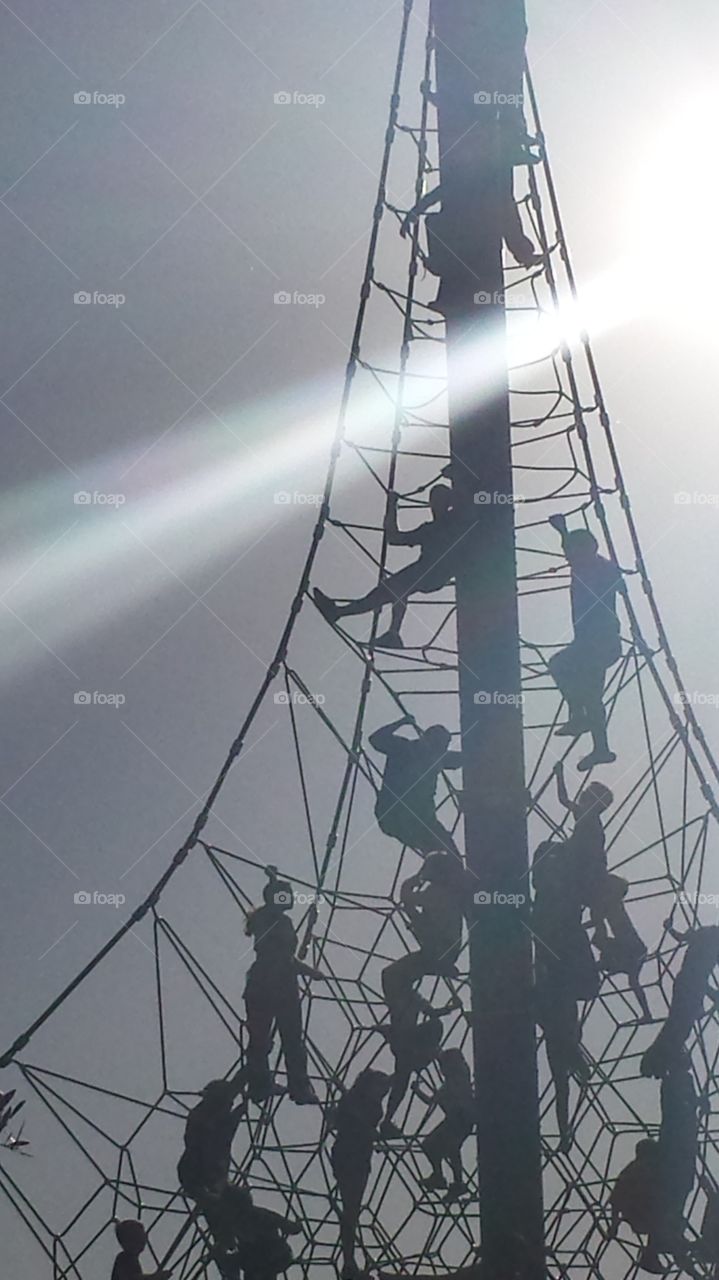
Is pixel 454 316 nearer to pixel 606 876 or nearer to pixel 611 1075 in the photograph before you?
pixel 606 876

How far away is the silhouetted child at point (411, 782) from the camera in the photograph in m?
13.1

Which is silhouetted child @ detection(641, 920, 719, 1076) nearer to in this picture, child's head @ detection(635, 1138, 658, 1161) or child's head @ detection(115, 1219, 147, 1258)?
child's head @ detection(635, 1138, 658, 1161)

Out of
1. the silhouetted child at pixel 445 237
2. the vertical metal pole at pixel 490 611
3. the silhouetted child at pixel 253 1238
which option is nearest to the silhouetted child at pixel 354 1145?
the silhouetted child at pixel 253 1238

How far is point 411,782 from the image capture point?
13.1 m

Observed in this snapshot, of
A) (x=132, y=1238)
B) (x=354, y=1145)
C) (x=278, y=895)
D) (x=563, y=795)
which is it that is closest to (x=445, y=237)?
(x=563, y=795)

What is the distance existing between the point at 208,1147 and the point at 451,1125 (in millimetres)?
1832

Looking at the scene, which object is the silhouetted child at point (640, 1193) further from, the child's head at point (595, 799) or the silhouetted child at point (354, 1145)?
the child's head at point (595, 799)

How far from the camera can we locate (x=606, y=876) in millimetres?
12930

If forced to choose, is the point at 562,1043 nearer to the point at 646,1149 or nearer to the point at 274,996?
the point at 646,1149

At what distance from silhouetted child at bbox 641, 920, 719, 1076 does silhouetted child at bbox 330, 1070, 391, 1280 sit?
1.86 meters

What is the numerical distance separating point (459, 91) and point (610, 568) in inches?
172

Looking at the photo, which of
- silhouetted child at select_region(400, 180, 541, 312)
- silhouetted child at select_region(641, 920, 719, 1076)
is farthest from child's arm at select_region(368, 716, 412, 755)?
silhouetted child at select_region(400, 180, 541, 312)

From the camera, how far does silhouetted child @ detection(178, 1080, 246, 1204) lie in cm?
1218

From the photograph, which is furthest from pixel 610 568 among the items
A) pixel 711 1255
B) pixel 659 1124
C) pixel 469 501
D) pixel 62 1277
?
pixel 62 1277
